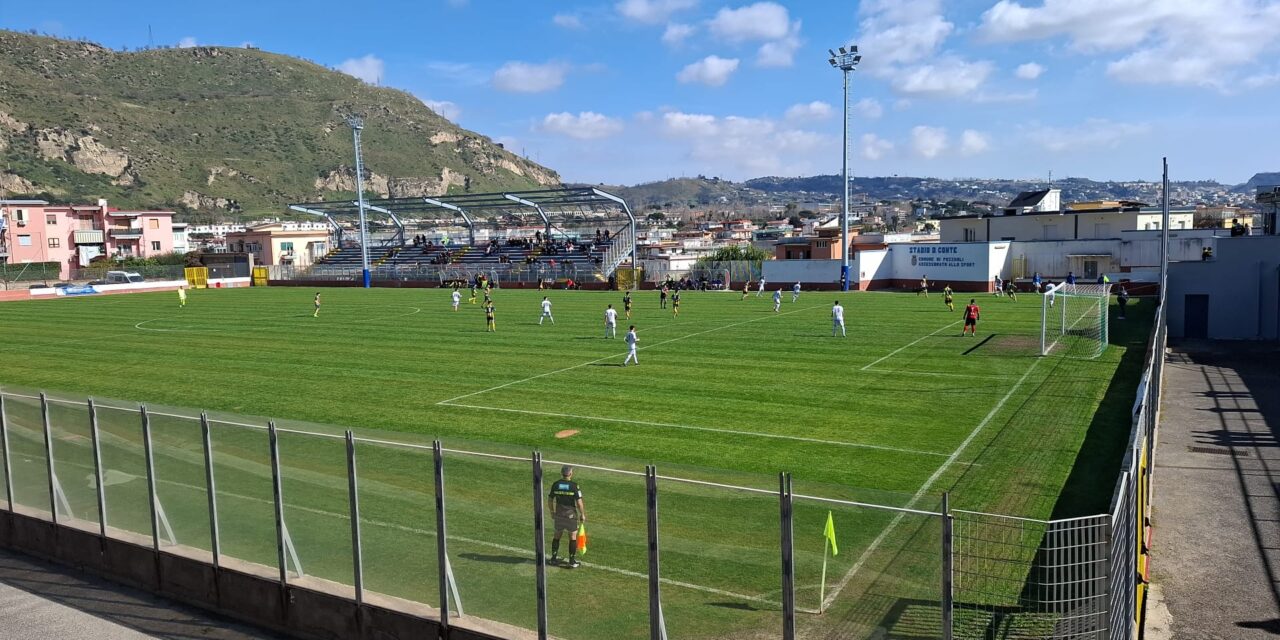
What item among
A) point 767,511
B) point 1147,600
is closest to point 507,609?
point 767,511

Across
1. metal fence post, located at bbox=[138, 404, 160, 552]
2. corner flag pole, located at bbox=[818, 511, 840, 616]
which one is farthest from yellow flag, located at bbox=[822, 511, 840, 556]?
metal fence post, located at bbox=[138, 404, 160, 552]

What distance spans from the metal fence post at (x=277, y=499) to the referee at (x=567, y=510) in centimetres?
291

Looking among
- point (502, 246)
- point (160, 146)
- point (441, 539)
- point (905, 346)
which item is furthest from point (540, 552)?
point (160, 146)

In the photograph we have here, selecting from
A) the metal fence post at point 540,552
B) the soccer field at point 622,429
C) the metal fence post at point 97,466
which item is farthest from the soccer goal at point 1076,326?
the metal fence post at point 97,466

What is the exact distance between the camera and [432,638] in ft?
27.0

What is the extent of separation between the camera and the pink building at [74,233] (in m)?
97.5

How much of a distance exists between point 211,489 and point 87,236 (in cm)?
11370

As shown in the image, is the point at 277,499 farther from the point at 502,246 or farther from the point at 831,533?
the point at 502,246

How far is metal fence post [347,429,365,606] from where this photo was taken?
8.57 m

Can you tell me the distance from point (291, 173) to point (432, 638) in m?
181

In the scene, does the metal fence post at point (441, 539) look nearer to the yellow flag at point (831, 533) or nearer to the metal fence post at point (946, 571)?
the yellow flag at point (831, 533)

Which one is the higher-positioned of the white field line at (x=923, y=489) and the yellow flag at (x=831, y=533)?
the yellow flag at (x=831, y=533)

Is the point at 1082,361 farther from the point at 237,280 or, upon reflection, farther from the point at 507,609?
the point at 237,280

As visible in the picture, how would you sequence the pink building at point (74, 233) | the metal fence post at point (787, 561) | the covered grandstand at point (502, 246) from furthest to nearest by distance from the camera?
the pink building at point (74, 233), the covered grandstand at point (502, 246), the metal fence post at point (787, 561)
